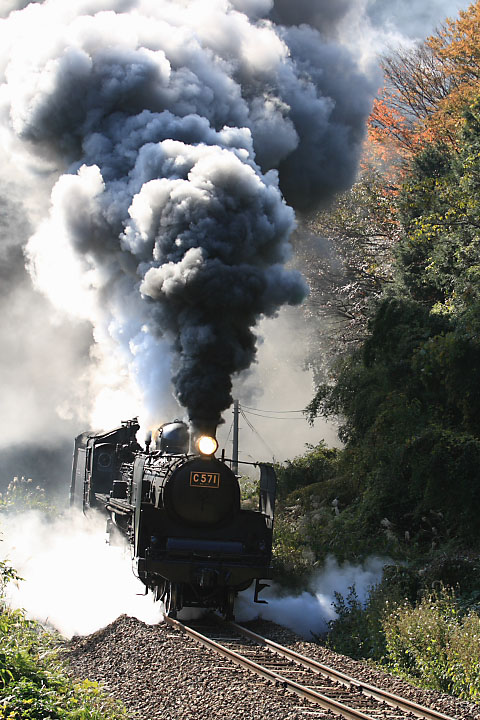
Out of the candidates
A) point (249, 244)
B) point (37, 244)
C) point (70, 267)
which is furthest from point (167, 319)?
point (37, 244)

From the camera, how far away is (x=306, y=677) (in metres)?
6.63

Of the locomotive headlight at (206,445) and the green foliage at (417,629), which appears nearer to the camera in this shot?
the green foliage at (417,629)

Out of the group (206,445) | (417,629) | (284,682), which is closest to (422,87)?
(206,445)

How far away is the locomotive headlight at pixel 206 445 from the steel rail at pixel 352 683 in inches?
88.8

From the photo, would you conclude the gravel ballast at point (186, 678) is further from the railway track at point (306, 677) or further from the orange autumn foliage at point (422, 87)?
the orange autumn foliage at point (422, 87)

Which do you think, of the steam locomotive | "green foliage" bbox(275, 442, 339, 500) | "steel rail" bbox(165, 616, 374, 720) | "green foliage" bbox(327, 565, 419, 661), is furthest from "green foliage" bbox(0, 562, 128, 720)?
"green foliage" bbox(275, 442, 339, 500)

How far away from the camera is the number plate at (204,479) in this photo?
8.95 meters

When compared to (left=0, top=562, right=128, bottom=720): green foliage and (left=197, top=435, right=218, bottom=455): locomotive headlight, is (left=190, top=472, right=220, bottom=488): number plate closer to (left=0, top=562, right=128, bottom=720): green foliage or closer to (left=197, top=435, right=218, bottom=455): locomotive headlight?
(left=197, top=435, right=218, bottom=455): locomotive headlight

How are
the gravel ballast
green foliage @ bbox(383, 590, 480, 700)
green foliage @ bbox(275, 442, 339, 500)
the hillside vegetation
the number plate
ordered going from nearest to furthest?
the gravel ballast, green foliage @ bbox(383, 590, 480, 700), the hillside vegetation, the number plate, green foliage @ bbox(275, 442, 339, 500)

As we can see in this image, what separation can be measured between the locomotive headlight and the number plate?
0.97ft

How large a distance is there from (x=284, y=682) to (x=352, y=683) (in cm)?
64

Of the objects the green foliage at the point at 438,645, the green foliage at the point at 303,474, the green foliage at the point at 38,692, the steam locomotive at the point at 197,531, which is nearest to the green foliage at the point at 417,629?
the green foliage at the point at 438,645

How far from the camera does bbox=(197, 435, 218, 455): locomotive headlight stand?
9.16 metres

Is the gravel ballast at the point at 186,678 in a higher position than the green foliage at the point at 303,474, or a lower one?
lower
